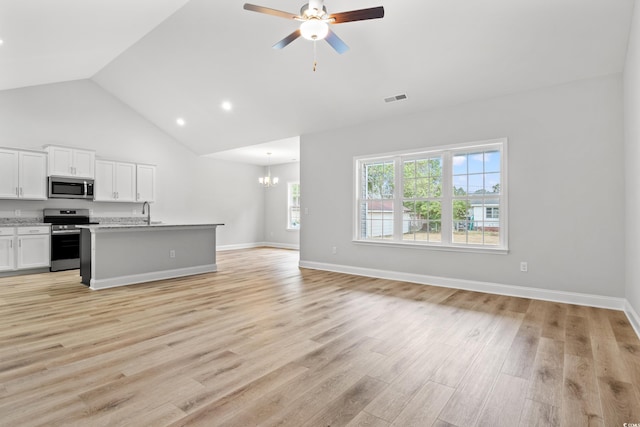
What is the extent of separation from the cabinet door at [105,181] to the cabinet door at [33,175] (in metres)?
0.86

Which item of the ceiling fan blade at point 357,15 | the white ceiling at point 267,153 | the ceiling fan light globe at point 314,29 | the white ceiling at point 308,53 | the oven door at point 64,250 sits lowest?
the oven door at point 64,250

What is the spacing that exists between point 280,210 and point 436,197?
6.43m

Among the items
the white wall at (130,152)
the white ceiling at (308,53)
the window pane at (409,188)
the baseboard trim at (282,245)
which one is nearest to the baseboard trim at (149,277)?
the white wall at (130,152)

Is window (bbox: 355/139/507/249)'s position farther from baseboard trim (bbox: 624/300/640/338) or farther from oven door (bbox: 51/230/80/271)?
oven door (bbox: 51/230/80/271)

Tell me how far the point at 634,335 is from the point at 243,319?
3.66 meters

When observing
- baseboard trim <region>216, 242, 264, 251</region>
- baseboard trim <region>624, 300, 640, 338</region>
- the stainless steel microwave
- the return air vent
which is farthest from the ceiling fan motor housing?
baseboard trim <region>216, 242, 264, 251</region>

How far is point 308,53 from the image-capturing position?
15.2 feet

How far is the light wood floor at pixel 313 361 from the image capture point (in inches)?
71.0

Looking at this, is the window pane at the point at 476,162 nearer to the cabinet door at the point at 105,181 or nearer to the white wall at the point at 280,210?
the white wall at the point at 280,210

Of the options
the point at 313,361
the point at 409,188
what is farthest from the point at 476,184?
the point at 313,361

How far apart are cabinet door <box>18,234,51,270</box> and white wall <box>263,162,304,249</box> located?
19.6ft

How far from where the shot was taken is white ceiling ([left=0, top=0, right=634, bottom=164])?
350 centimetres

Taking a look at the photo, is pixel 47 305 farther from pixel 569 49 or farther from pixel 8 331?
pixel 569 49

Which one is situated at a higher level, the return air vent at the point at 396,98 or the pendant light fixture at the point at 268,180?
the return air vent at the point at 396,98
